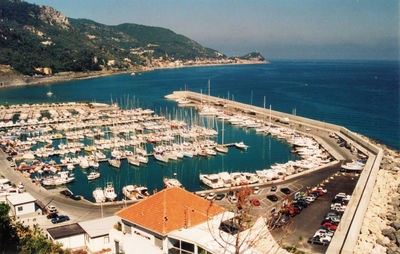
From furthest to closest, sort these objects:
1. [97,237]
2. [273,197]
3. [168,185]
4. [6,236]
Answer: [168,185] → [273,197] → [97,237] → [6,236]

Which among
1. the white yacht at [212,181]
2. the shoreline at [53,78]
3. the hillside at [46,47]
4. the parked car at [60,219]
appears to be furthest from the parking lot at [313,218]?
the hillside at [46,47]

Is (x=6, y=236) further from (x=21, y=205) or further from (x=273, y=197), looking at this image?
(x=273, y=197)

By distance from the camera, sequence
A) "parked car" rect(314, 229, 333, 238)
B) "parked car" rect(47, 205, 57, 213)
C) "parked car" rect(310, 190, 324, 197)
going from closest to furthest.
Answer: "parked car" rect(314, 229, 333, 238) < "parked car" rect(47, 205, 57, 213) < "parked car" rect(310, 190, 324, 197)

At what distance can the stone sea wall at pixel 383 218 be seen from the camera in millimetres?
17978

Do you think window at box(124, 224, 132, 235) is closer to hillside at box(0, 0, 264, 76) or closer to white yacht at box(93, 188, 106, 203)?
white yacht at box(93, 188, 106, 203)

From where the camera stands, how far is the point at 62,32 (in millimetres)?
172625

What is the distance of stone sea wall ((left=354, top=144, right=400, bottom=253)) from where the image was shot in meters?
18.0

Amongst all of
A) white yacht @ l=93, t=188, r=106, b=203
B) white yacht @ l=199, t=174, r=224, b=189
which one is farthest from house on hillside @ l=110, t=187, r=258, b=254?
white yacht @ l=199, t=174, r=224, b=189

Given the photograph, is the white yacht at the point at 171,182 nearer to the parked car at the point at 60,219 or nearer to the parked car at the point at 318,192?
the parked car at the point at 60,219

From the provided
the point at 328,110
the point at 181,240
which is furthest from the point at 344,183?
the point at 328,110

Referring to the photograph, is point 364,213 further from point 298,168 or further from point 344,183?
point 298,168

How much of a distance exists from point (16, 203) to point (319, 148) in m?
30.8

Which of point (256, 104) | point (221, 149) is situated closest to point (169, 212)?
point (221, 149)

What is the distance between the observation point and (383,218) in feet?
70.2
